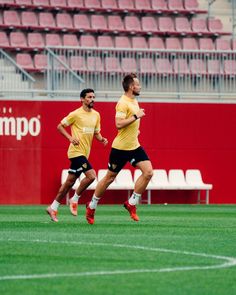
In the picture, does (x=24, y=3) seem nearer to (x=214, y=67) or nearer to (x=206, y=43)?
(x=206, y=43)

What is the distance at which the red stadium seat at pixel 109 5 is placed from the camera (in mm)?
30630

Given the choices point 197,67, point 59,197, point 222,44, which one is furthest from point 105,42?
point 59,197

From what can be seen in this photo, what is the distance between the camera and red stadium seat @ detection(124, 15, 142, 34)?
30422 millimetres

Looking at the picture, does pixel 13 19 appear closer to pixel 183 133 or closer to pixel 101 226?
pixel 183 133

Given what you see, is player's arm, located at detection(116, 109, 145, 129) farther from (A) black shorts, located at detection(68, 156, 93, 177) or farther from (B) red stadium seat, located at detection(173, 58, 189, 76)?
(B) red stadium seat, located at detection(173, 58, 189, 76)

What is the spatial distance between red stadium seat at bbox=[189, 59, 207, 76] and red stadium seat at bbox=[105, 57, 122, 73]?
1.89m

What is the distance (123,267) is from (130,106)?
6518 millimetres

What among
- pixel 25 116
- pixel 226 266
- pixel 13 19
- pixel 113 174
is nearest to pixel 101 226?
pixel 113 174

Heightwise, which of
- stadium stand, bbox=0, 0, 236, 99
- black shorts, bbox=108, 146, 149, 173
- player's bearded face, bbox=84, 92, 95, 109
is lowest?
black shorts, bbox=108, 146, 149, 173

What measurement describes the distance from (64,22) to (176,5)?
152 inches

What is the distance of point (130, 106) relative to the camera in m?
→ 14.8

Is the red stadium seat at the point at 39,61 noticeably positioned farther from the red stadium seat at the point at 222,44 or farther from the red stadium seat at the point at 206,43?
the red stadium seat at the point at 222,44

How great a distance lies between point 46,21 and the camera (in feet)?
96.9

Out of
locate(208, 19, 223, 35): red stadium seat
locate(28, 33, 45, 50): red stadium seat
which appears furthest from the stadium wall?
locate(208, 19, 223, 35): red stadium seat
